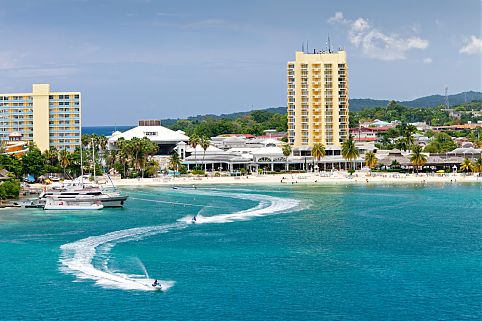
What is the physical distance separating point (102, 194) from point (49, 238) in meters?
29.4

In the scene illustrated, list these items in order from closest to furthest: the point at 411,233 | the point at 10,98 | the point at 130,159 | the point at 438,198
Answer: the point at 411,233 < the point at 438,198 < the point at 130,159 < the point at 10,98

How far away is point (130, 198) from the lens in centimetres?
11919

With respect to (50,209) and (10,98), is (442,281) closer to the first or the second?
(50,209)

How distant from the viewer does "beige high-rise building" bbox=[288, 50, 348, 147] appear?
179 metres

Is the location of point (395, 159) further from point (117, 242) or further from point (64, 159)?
point (117, 242)

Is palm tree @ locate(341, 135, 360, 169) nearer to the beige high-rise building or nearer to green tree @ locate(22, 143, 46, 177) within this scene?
the beige high-rise building

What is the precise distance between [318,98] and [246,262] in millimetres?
118164

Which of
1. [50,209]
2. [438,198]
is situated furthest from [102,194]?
[438,198]

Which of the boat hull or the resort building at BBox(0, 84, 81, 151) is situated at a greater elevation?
the resort building at BBox(0, 84, 81, 151)

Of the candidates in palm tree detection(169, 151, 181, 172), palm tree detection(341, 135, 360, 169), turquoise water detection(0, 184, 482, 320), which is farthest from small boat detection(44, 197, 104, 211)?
palm tree detection(341, 135, 360, 169)

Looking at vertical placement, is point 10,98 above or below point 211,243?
above

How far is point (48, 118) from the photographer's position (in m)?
170

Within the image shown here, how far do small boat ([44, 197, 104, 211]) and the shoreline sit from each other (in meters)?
36.6

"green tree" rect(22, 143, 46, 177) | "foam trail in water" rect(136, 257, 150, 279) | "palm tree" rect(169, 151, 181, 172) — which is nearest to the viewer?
"foam trail in water" rect(136, 257, 150, 279)
